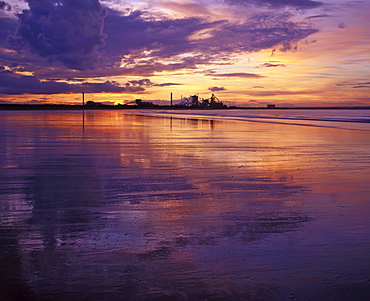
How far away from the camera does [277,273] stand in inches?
172

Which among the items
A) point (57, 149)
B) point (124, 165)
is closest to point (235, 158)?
Answer: point (124, 165)

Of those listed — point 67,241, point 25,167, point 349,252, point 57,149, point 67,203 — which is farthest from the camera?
point 57,149

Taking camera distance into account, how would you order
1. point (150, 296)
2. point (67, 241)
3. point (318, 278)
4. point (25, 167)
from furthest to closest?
1. point (25, 167)
2. point (67, 241)
3. point (318, 278)
4. point (150, 296)

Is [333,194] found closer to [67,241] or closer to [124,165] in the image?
[67,241]

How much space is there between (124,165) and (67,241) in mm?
7379

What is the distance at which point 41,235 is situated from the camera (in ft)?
18.5

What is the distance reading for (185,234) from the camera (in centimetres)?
572

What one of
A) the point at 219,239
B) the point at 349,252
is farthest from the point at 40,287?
the point at 349,252

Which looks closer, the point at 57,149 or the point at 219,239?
the point at 219,239

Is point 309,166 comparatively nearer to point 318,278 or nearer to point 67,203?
point 67,203

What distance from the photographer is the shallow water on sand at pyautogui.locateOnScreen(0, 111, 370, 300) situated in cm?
407

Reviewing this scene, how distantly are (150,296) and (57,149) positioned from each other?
14283 millimetres

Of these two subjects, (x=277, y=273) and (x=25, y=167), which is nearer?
(x=277, y=273)

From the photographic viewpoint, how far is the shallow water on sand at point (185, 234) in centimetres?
407
